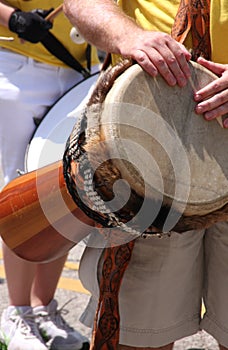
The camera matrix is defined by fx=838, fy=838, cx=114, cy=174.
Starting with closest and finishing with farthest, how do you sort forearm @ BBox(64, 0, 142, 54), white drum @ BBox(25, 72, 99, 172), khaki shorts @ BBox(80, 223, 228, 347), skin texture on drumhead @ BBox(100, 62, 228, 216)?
skin texture on drumhead @ BBox(100, 62, 228, 216) < forearm @ BBox(64, 0, 142, 54) < khaki shorts @ BBox(80, 223, 228, 347) < white drum @ BBox(25, 72, 99, 172)

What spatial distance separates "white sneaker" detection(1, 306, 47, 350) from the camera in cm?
312

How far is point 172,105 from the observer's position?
79.0 inches

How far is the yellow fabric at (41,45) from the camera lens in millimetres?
3236

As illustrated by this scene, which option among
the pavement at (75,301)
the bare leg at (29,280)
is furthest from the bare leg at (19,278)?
the pavement at (75,301)

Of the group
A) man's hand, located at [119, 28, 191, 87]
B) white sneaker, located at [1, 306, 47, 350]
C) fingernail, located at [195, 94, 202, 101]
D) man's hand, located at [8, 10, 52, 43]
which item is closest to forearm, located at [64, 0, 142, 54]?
man's hand, located at [119, 28, 191, 87]

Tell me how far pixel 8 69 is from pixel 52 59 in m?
0.18

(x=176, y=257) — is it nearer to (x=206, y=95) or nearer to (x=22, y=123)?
(x=206, y=95)

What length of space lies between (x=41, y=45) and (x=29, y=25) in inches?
6.7

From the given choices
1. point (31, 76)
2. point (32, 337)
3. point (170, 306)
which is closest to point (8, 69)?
point (31, 76)

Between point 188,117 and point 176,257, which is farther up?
point 188,117

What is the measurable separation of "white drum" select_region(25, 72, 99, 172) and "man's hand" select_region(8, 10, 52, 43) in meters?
0.24

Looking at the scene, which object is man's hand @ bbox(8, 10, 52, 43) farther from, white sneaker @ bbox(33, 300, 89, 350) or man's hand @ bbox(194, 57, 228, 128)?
man's hand @ bbox(194, 57, 228, 128)

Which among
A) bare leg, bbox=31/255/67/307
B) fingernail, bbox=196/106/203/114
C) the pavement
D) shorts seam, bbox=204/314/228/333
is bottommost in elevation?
the pavement

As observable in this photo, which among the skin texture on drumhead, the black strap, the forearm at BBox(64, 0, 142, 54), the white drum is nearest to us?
the skin texture on drumhead
